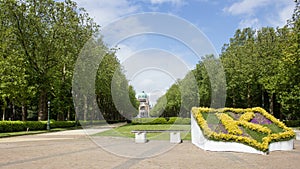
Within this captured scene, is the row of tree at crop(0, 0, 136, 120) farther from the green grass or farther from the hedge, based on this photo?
the green grass

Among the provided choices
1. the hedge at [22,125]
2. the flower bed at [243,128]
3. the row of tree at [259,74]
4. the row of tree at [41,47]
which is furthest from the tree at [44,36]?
the flower bed at [243,128]

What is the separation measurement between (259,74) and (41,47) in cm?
3013

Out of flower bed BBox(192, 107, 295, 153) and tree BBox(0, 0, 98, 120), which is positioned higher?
tree BBox(0, 0, 98, 120)

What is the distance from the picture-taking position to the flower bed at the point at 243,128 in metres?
15.2

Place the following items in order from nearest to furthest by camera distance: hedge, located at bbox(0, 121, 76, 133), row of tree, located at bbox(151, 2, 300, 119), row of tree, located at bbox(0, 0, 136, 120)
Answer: hedge, located at bbox(0, 121, 76, 133), row of tree, located at bbox(0, 0, 136, 120), row of tree, located at bbox(151, 2, 300, 119)

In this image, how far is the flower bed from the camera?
49.9 feet

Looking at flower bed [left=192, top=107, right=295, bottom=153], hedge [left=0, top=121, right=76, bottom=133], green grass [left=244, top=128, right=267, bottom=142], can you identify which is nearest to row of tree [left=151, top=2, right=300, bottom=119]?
hedge [left=0, top=121, right=76, bottom=133]

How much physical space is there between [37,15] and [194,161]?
32.1 metres

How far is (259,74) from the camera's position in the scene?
46.8 meters

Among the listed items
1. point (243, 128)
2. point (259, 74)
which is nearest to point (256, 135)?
point (243, 128)

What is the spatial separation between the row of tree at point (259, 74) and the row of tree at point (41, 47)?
13.6 metres

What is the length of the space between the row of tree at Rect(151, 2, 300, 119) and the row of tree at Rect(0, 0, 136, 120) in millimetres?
13603

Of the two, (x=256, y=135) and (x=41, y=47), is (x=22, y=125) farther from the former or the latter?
(x=256, y=135)

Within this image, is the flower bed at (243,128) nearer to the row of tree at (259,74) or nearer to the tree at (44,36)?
the row of tree at (259,74)
